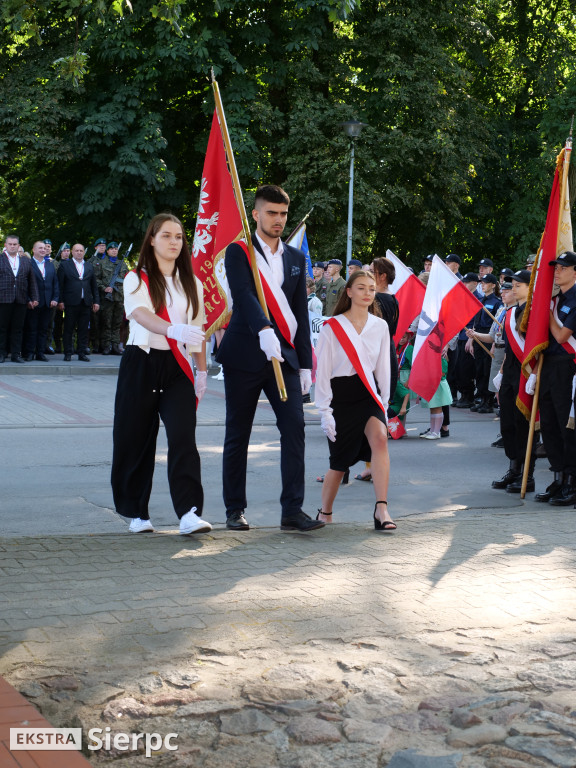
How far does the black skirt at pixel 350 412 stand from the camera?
7303mm

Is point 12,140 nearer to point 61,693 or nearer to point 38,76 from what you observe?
point 38,76

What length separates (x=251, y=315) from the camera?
6.73 m

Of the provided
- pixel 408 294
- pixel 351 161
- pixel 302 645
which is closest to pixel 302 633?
pixel 302 645

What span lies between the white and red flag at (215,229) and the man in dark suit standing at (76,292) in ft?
42.8

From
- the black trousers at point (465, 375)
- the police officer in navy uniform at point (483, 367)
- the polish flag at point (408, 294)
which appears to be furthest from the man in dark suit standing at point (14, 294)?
the polish flag at point (408, 294)

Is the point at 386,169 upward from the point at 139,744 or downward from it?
upward

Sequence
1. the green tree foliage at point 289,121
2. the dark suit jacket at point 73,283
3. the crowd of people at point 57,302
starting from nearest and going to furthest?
the crowd of people at point 57,302
the dark suit jacket at point 73,283
the green tree foliage at point 289,121

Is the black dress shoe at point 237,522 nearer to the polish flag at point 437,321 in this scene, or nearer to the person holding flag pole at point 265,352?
the person holding flag pole at point 265,352

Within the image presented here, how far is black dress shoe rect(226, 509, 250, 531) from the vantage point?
7023mm

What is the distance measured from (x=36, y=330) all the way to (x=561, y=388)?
45.0 feet

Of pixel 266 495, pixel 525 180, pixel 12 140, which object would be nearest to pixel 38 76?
pixel 12 140

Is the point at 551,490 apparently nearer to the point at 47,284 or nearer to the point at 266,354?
the point at 266,354

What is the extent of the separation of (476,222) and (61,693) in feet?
105

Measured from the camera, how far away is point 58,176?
29.9m
